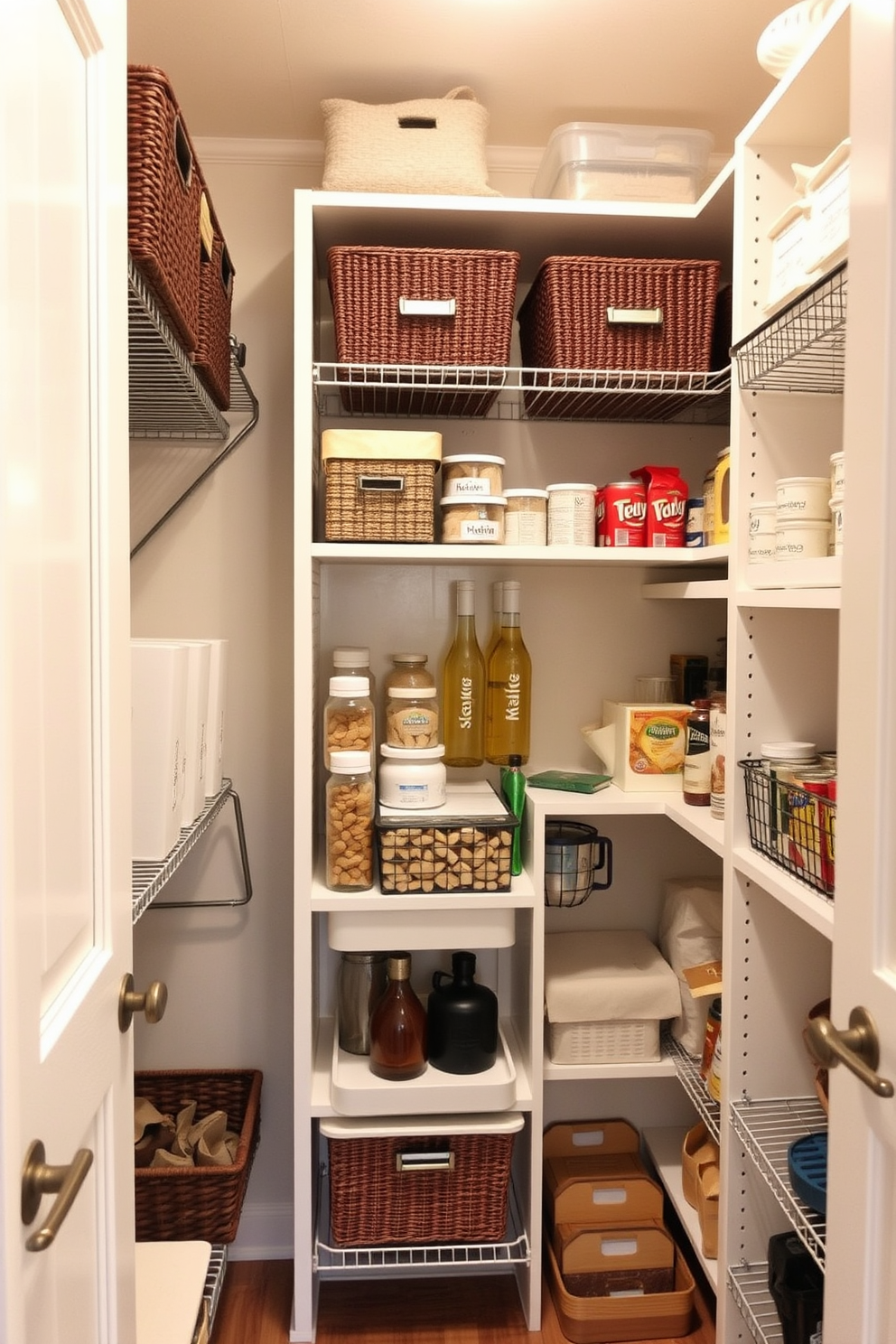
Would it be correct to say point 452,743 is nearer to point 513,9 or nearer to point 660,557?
point 660,557

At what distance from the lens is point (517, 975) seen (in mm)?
2012

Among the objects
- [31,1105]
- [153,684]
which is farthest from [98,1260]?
[153,684]

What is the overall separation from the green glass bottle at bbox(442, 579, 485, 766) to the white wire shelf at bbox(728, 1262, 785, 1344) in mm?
968

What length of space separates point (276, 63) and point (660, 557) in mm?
1097

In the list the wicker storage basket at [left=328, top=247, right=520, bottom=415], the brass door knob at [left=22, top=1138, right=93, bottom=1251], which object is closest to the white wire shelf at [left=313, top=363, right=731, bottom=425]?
the wicker storage basket at [left=328, top=247, right=520, bottom=415]

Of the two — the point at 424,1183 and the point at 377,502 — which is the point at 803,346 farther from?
the point at 424,1183

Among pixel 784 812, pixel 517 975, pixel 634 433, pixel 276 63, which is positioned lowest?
pixel 517 975

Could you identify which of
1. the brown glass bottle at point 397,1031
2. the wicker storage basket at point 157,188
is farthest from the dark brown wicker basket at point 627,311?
the brown glass bottle at point 397,1031

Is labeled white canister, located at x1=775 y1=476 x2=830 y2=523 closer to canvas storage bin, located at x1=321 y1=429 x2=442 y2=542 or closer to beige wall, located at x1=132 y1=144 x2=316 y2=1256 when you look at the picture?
canvas storage bin, located at x1=321 y1=429 x2=442 y2=542

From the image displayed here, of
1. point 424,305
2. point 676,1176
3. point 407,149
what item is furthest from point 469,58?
point 676,1176

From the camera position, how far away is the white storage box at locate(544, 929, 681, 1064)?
184cm

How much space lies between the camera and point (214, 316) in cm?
158

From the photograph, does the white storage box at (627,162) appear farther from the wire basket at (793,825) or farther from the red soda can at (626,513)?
the wire basket at (793,825)

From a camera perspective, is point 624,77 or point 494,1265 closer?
point 624,77
